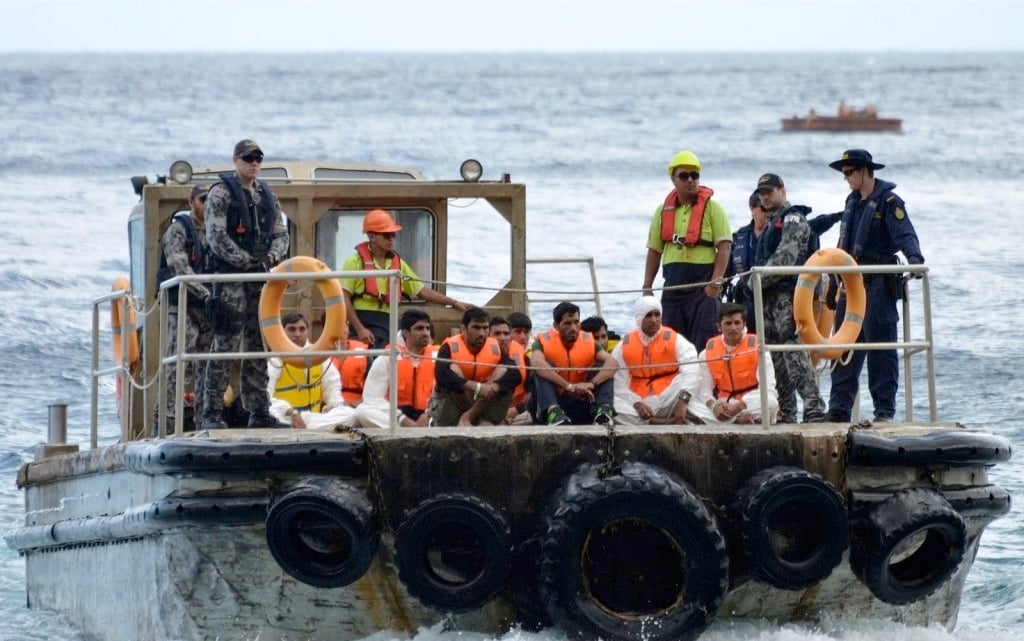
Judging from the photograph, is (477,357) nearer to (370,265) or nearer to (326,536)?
(370,265)

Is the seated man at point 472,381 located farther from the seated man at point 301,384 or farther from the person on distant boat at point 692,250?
the person on distant boat at point 692,250

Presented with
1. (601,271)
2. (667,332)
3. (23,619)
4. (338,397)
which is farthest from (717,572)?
(601,271)

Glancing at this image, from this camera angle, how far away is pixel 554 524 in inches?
331

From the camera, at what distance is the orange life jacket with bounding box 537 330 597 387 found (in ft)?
33.0

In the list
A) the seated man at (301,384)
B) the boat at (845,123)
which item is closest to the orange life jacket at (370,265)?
the seated man at (301,384)

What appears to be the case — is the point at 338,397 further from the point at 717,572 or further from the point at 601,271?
the point at 601,271

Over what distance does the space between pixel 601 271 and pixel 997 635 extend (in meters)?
15.4

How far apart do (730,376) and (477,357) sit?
139cm

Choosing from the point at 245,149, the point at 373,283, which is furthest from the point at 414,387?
the point at 245,149

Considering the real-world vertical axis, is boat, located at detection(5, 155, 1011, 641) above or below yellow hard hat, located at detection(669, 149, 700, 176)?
below

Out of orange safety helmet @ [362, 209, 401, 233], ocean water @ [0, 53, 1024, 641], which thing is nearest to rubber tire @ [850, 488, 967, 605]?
ocean water @ [0, 53, 1024, 641]

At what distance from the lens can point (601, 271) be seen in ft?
83.4

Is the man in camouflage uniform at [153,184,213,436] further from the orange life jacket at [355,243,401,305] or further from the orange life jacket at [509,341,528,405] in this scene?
the orange life jacket at [509,341,528,405]

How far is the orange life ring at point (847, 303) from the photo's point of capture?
9.20 meters
